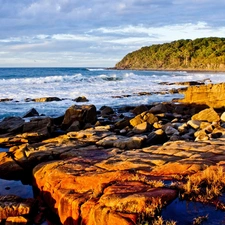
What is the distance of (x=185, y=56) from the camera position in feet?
470

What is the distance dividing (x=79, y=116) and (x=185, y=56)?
130 metres

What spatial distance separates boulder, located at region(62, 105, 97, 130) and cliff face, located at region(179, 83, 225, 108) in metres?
9.35

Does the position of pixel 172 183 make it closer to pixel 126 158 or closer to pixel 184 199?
pixel 184 199

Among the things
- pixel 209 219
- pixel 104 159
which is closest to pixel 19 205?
pixel 104 159

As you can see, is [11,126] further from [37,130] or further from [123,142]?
[123,142]

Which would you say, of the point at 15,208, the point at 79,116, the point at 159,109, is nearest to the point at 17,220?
the point at 15,208

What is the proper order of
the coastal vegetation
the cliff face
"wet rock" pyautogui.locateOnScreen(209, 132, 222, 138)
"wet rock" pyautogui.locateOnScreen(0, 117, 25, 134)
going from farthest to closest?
the coastal vegetation
the cliff face
"wet rock" pyautogui.locateOnScreen(0, 117, 25, 134)
"wet rock" pyautogui.locateOnScreen(209, 132, 222, 138)

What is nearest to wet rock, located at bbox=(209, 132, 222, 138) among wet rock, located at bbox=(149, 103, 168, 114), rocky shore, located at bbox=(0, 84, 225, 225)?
rocky shore, located at bbox=(0, 84, 225, 225)

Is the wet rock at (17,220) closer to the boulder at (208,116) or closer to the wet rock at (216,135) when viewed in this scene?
the wet rock at (216,135)

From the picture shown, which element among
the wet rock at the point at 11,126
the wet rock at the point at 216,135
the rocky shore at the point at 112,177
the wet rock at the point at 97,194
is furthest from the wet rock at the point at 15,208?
the wet rock at the point at 11,126

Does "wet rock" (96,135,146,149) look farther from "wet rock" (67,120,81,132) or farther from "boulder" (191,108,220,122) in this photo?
"boulder" (191,108,220,122)

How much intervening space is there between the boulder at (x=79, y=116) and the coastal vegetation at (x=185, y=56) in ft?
341

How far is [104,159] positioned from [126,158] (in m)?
0.77

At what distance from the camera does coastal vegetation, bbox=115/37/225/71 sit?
126250mm
